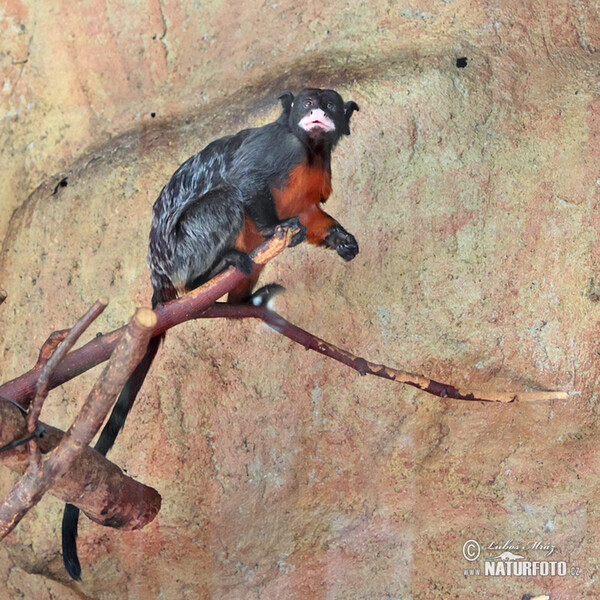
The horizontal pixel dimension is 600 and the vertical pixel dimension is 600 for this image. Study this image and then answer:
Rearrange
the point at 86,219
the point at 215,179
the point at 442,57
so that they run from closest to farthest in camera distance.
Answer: the point at 215,179 < the point at 442,57 < the point at 86,219

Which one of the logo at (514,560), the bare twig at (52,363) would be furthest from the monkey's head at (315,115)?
the logo at (514,560)

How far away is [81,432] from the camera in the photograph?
1.60 meters

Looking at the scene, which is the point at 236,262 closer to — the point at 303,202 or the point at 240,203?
the point at 240,203

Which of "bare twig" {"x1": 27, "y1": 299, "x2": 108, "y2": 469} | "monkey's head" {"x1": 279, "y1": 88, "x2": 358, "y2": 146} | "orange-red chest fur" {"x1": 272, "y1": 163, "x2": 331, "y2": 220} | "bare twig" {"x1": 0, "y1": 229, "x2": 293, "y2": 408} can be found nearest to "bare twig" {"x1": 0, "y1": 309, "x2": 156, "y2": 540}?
"bare twig" {"x1": 27, "y1": 299, "x2": 108, "y2": 469}

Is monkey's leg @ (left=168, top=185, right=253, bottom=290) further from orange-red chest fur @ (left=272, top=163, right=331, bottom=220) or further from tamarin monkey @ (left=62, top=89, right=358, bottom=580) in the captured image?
orange-red chest fur @ (left=272, top=163, right=331, bottom=220)

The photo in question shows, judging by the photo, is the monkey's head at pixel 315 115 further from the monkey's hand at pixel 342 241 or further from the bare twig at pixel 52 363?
the bare twig at pixel 52 363

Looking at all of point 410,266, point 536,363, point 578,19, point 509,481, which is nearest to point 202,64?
point 410,266

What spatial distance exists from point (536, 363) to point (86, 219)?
5.85 feet

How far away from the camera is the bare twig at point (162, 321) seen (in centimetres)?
187

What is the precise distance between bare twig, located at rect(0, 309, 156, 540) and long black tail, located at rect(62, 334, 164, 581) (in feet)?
1.35

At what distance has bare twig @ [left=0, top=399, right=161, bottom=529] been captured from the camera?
5.60 feet

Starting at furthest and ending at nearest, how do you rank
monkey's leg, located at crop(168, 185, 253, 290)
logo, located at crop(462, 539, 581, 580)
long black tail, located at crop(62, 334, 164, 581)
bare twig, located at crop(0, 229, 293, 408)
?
1. logo, located at crop(462, 539, 581, 580)
2. monkey's leg, located at crop(168, 185, 253, 290)
3. long black tail, located at crop(62, 334, 164, 581)
4. bare twig, located at crop(0, 229, 293, 408)

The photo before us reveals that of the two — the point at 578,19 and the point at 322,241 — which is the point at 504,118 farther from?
the point at 322,241

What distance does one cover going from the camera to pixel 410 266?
2711mm
